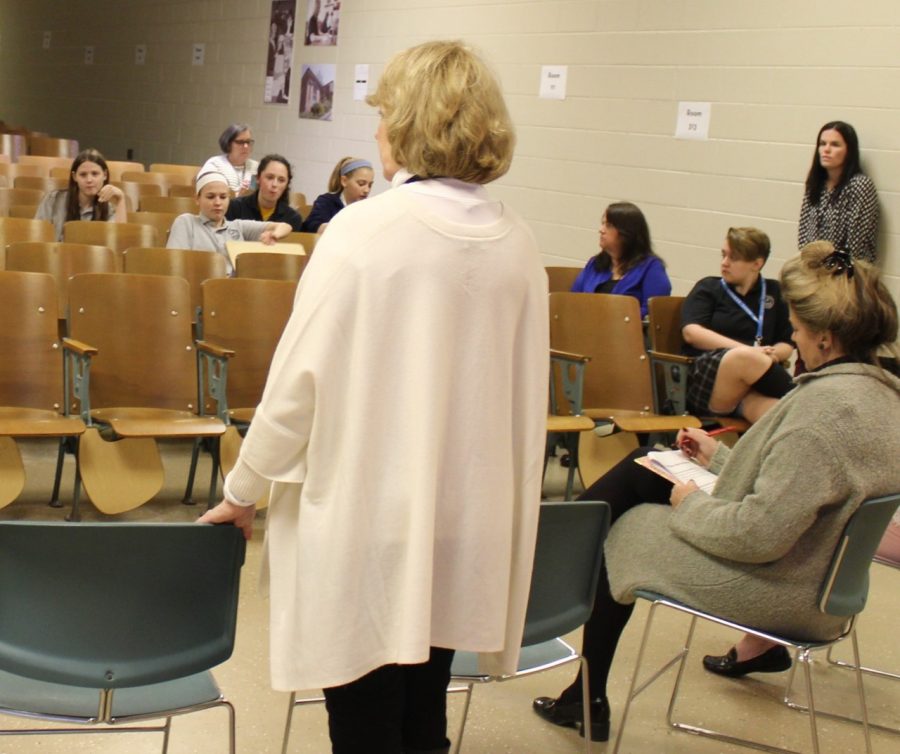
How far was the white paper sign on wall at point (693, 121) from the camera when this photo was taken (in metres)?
6.00

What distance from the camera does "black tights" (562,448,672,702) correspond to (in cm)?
253

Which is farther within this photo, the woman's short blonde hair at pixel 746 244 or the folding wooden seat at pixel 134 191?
the folding wooden seat at pixel 134 191

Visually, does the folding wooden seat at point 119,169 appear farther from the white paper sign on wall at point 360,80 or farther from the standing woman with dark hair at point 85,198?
A: the standing woman with dark hair at point 85,198

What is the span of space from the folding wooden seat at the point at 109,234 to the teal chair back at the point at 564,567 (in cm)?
363

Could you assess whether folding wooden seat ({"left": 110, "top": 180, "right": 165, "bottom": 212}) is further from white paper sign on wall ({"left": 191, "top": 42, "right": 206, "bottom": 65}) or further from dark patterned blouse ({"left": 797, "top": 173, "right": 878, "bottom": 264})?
white paper sign on wall ({"left": 191, "top": 42, "right": 206, "bottom": 65})

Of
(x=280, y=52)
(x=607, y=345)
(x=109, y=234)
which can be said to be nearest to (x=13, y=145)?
(x=280, y=52)

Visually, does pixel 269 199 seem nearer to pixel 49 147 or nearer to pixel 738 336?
pixel 738 336

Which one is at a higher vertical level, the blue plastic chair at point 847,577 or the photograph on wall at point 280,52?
the photograph on wall at point 280,52

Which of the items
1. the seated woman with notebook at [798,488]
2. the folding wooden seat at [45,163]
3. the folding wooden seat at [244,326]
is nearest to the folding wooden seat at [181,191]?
the folding wooden seat at [45,163]

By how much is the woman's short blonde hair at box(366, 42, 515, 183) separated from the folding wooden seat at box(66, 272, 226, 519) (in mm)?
2336

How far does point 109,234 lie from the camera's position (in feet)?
17.0

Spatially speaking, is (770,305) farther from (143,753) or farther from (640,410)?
(143,753)

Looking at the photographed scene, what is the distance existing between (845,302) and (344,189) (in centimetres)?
438

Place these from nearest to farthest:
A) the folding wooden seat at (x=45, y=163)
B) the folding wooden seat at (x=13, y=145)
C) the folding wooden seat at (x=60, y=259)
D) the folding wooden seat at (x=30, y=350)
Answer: the folding wooden seat at (x=30, y=350), the folding wooden seat at (x=60, y=259), the folding wooden seat at (x=45, y=163), the folding wooden seat at (x=13, y=145)
